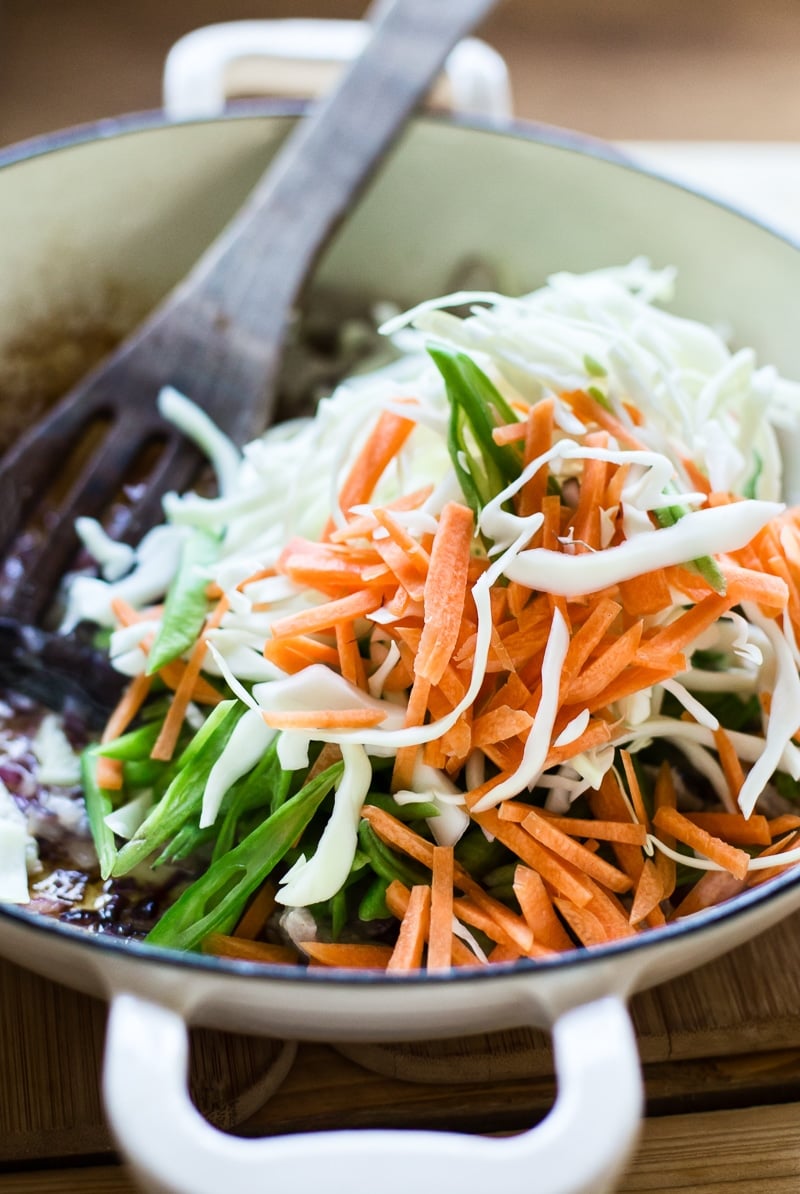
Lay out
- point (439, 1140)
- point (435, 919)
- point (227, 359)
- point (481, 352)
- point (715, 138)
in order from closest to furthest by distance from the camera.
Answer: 1. point (439, 1140)
2. point (435, 919)
3. point (481, 352)
4. point (227, 359)
5. point (715, 138)

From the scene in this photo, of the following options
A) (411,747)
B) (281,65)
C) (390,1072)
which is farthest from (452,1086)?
(281,65)

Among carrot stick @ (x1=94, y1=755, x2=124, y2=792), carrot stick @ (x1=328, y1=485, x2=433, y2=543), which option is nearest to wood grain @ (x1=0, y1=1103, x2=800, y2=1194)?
carrot stick @ (x1=94, y1=755, x2=124, y2=792)

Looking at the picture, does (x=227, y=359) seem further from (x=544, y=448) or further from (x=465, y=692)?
(x=465, y=692)

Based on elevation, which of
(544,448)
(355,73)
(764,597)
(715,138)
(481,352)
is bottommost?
(764,597)

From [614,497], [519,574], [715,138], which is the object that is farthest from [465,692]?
[715,138]

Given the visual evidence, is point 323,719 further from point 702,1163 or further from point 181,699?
point 702,1163

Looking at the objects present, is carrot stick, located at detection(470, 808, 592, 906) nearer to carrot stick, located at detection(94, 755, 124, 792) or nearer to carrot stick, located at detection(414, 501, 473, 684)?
carrot stick, located at detection(414, 501, 473, 684)
